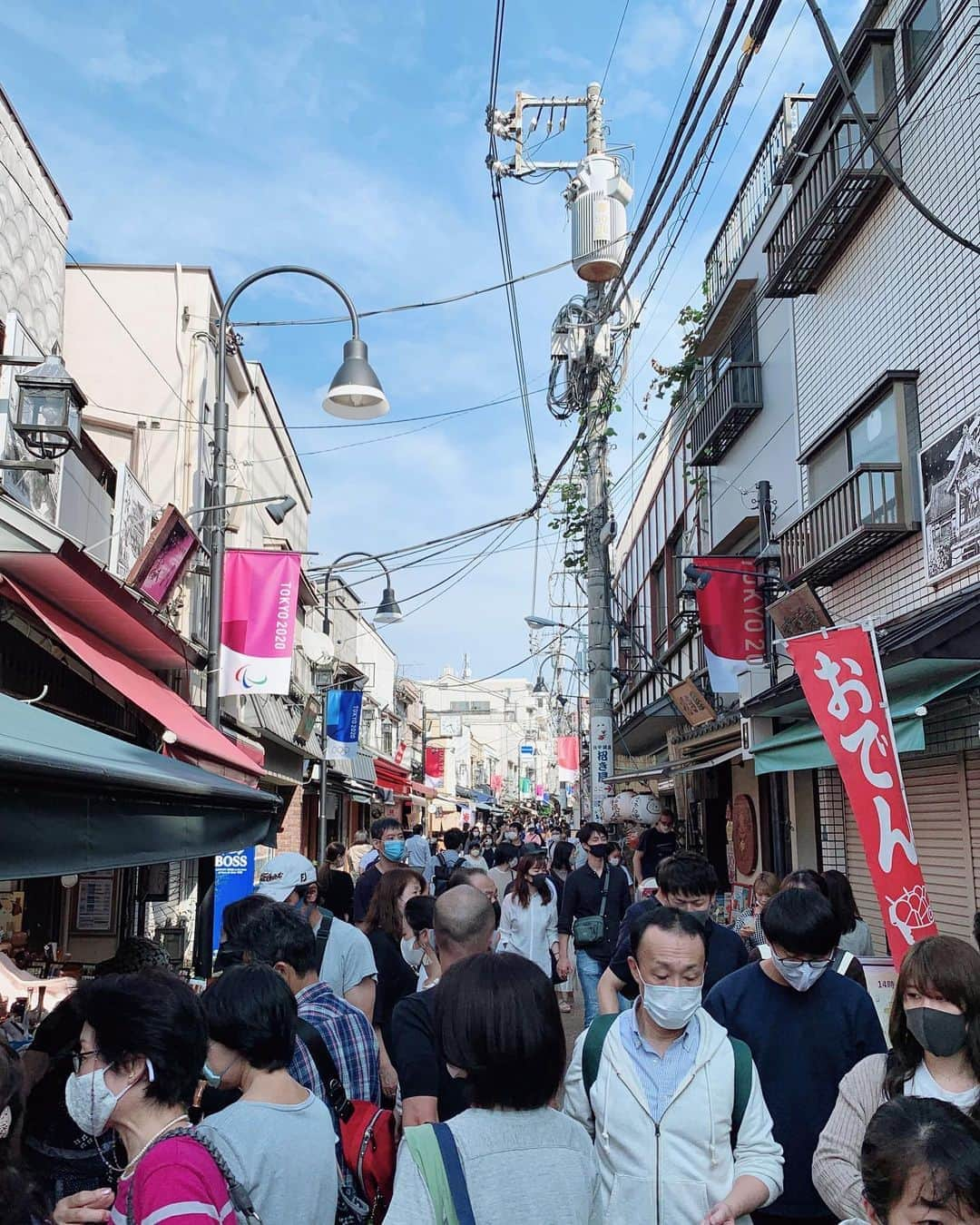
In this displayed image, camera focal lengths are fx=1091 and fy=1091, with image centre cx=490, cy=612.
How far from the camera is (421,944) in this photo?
6023 mm

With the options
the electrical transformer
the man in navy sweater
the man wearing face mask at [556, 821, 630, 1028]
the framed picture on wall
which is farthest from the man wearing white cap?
the electrical transformer

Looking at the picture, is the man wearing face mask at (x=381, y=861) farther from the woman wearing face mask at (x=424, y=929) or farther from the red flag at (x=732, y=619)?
the red flag at (x=732, y=619)

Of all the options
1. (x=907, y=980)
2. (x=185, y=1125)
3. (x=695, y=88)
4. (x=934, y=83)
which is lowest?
(x=185, y=1125)

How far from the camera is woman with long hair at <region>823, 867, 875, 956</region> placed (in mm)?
5715

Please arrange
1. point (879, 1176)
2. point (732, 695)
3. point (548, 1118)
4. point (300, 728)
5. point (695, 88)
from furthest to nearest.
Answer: point (300, 728)
point (732, 695)
point (695, 88)
point (548, 1118)
point (879, 1176)

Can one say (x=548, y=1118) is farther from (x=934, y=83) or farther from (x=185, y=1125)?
(x=934, y=83)

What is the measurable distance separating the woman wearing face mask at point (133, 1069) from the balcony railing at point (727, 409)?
13.5 m

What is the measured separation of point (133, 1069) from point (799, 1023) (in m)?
2.33

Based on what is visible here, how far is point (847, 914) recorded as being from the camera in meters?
5.84

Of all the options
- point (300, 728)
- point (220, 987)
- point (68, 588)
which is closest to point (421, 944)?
point (220, 987)

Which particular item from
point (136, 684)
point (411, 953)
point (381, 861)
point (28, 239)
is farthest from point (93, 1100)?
point (28, 239)

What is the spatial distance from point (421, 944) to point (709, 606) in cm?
914

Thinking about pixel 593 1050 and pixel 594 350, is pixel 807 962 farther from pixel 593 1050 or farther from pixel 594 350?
pixel 594 350

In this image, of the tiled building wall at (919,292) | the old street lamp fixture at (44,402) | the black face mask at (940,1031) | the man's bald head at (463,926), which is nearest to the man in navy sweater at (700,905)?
the man's bald head at (463,926)
